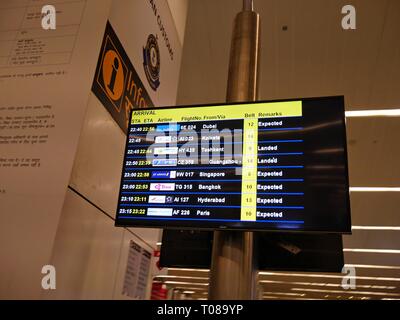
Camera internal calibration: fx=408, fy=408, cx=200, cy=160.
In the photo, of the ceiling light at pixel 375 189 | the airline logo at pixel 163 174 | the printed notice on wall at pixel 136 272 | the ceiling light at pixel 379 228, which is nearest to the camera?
the airline logo at pixel 163 174

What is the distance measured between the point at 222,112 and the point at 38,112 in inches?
38.5

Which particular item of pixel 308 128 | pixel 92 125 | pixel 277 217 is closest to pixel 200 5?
pixel 92 125

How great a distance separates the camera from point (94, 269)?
2.21m

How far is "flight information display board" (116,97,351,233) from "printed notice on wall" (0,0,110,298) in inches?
12.9

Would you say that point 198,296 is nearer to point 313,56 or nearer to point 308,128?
point 313,56

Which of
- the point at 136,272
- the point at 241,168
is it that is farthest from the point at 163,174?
the point at 136,272

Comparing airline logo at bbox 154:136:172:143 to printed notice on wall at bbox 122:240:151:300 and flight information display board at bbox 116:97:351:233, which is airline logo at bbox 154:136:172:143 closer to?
flight information display board at bbox 116:97:351:233

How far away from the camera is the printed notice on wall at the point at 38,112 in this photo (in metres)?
1.84

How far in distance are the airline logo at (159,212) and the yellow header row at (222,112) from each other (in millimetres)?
473

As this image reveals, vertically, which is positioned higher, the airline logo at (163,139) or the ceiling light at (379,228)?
the ceiling light at (379,228)

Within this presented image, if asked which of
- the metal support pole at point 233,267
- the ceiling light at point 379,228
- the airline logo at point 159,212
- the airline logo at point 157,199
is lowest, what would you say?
the metal support pole at point 233,267

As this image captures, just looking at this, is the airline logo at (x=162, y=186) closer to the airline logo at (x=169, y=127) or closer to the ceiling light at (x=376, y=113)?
the airline logo at (x=169, y=127)

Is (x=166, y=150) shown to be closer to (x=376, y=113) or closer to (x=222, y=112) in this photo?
(x=222, y=112)

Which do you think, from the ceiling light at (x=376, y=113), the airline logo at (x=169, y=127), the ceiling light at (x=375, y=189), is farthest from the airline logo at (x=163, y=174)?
the ceiling light at (x=375, y=189)
